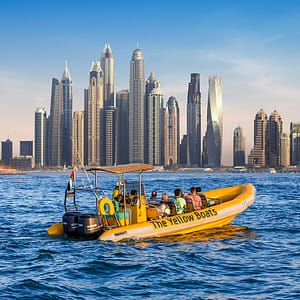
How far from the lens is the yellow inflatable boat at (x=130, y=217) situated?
18.2m

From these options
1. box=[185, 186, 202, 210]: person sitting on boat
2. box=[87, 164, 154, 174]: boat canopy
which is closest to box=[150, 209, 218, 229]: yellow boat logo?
box=[185, 186, 202, 210]: person sitting on boat

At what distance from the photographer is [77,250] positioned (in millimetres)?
17031

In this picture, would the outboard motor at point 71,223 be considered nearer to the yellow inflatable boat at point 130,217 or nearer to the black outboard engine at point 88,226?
the yellow inflatable boat at point 130,217

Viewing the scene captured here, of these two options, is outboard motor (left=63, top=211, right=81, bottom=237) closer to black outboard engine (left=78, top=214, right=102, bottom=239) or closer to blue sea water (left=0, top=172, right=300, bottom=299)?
black outboard engine (left=78, top=214, right=102, bottom=239)

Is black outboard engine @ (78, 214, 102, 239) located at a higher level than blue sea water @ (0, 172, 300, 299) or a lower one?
higher

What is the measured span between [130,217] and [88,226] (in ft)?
5.60

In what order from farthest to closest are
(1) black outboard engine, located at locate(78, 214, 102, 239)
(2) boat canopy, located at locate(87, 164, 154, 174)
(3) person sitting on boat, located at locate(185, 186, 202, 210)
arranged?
(3) person sitting on boat, located at locate(185, 186, 202, 210)
(2) boat canopy, located at locate(87, 164, 154, 174)
(1) black outboard engine, located at locate(78, 214, 102, 239)

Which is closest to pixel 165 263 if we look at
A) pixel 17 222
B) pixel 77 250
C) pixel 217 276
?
pixel 217 276

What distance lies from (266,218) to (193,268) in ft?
44.1

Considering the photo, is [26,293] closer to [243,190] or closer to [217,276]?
[217,276]

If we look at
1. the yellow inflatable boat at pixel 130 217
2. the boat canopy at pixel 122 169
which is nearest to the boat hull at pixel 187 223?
the yellow inflatable boat at pixel 130 217

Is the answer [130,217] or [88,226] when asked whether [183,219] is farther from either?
[88,226]

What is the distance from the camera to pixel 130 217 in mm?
19188

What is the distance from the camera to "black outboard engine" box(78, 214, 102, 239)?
1800 cm
